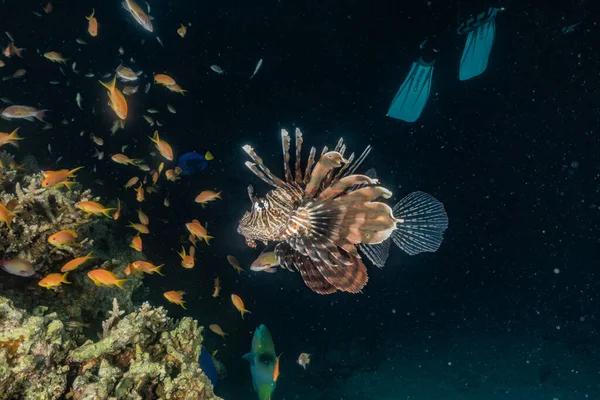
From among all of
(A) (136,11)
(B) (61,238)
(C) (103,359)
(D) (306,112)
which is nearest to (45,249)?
(B) (61,238)

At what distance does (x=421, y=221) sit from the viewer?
4004 mm

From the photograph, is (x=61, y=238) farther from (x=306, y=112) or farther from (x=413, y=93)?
(x=413, y=93)

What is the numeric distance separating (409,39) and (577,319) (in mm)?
18350

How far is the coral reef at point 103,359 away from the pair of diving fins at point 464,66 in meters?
10.5

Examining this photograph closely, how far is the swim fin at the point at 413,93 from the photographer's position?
461 inches

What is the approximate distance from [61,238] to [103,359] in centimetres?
146

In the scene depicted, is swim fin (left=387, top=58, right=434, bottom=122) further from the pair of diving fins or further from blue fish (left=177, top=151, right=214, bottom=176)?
blue fish (left=177, top=151, right=214, bottom=176)

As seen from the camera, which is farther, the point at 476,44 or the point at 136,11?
the point at 476,44

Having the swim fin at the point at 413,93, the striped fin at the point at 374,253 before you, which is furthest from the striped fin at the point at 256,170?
the swim fin at the point at 413,93

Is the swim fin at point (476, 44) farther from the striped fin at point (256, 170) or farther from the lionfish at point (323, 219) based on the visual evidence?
the striped fin at point (256, 170)

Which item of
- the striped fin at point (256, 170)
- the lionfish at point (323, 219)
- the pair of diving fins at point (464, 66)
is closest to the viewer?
the lionfish at point (323, 219)

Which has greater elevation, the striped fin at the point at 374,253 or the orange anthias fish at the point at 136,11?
the orange anthias fish at the point at 136,11

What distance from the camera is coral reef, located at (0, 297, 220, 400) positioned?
2.29m

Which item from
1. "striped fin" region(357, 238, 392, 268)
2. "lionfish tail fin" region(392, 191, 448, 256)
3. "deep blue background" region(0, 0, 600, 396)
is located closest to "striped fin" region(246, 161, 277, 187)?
"striped fin" region(357, 238, 392, 268)
